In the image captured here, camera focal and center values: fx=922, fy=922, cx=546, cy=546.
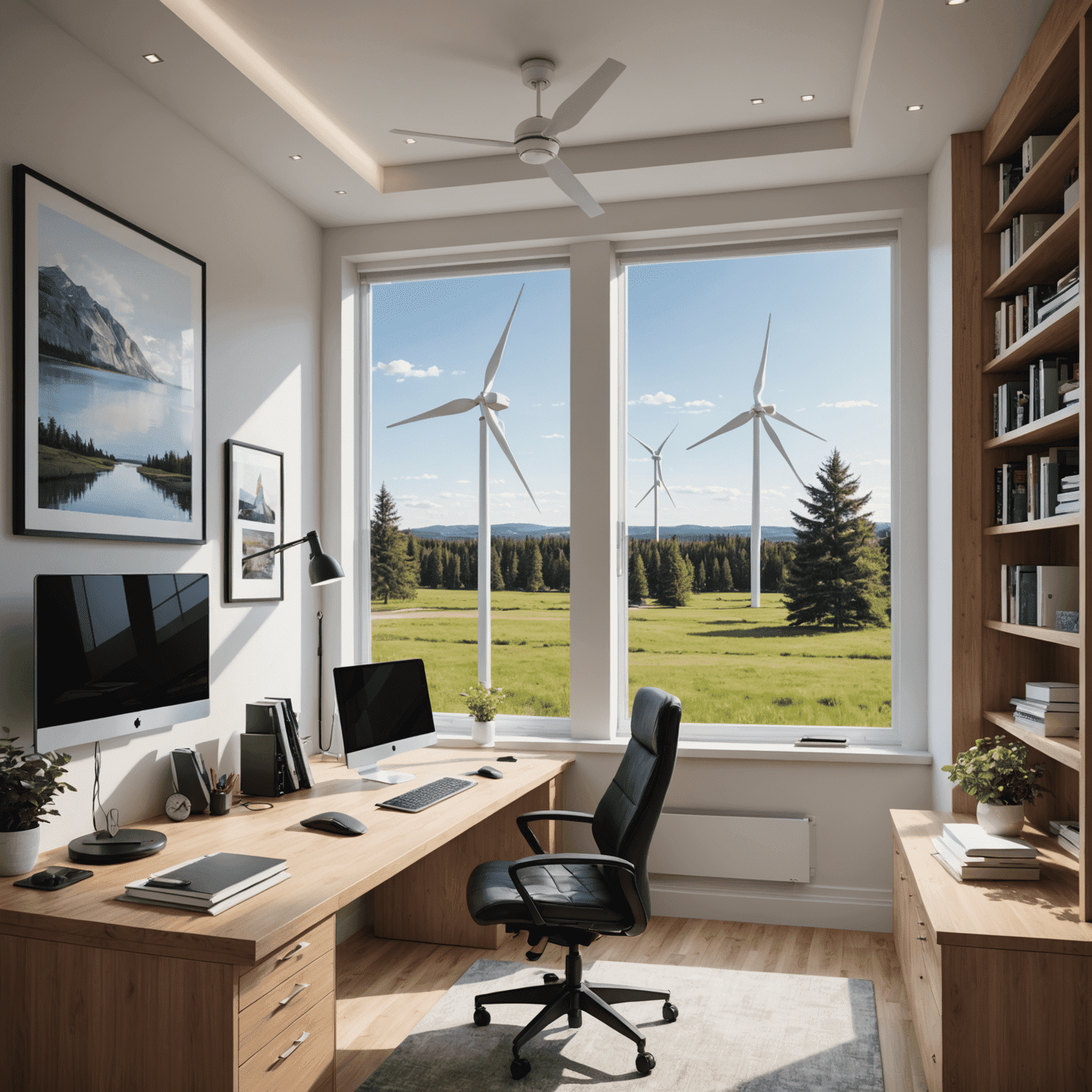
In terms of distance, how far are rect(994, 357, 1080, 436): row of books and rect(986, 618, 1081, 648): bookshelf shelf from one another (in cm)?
62

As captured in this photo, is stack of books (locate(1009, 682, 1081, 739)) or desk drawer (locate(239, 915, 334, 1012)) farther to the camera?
stack of books (locate(1009, 682, 1081, 739))

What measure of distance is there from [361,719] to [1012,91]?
288 cm

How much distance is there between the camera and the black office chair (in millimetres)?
2623

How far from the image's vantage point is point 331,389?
4188mm

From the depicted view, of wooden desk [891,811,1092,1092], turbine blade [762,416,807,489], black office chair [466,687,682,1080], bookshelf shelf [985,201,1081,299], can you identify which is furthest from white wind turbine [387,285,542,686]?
wooden desk [891,811,1092,1092]

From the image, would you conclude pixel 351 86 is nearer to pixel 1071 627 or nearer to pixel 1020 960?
pixel 1071 627

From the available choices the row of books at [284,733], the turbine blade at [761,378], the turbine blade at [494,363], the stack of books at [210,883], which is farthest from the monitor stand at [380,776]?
the turbine blade at [761,378]

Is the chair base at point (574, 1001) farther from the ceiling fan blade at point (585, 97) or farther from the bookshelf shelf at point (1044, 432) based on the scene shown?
the ceiling fan blade at point (585, 97)

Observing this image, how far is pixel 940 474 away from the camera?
345 cm

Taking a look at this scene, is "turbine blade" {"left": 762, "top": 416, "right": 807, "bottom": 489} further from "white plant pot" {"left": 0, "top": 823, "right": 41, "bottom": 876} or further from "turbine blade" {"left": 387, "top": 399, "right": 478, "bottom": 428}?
"white plant pot" {"left": 0, "top": 823, "right": 41, "bottom": 876}

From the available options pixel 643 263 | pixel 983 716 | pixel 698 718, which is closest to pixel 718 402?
pixel 643 263

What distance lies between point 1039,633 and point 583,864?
1.47 meters

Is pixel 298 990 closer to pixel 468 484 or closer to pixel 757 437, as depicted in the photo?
pixel 468 484

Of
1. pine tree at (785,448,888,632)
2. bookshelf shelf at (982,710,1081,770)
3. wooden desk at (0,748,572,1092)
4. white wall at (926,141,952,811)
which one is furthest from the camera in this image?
pine tree at (785,448,888,632)
